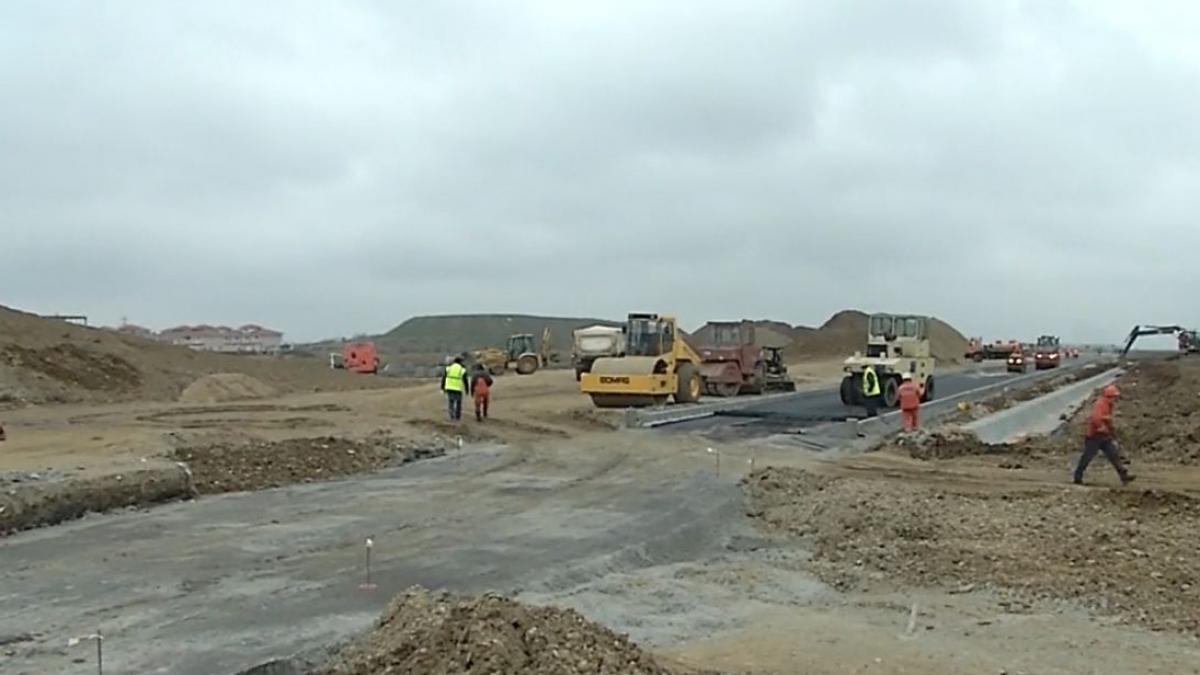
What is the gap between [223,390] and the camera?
136 ft

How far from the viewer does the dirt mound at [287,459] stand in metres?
17.8

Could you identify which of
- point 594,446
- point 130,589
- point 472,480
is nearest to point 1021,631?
point 130,589

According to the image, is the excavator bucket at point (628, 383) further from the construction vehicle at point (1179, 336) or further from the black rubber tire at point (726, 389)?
the construction vehicle at point (1179, 336)

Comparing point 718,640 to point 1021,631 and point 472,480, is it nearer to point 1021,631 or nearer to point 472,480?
point 1021,631

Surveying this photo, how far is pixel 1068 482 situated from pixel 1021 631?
9307mm

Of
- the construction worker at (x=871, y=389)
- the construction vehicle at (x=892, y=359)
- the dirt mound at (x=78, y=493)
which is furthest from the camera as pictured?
the construction vehicle at (x=892, y=359)

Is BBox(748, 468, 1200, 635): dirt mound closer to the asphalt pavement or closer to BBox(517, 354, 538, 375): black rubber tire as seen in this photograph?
the asphalt pavement

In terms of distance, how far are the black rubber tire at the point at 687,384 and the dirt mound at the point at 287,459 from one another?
9.40m

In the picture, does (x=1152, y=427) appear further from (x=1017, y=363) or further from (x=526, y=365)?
(x=1017, y=363)

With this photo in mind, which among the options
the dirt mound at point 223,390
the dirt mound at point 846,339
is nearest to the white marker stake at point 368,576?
the dirt mound at point 223,390

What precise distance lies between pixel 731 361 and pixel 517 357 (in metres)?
23.8

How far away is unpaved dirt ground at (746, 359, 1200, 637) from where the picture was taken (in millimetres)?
10141

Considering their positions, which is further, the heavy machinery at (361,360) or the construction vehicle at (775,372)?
the heavy machinery at (361,360)

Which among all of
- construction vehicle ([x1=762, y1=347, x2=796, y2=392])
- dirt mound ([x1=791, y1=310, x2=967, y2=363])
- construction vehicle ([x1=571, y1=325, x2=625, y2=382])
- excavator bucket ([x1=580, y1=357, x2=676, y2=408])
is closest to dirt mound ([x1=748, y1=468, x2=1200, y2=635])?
excavator bucket ([x1=580, y1=357, x2=676, y2=408])
